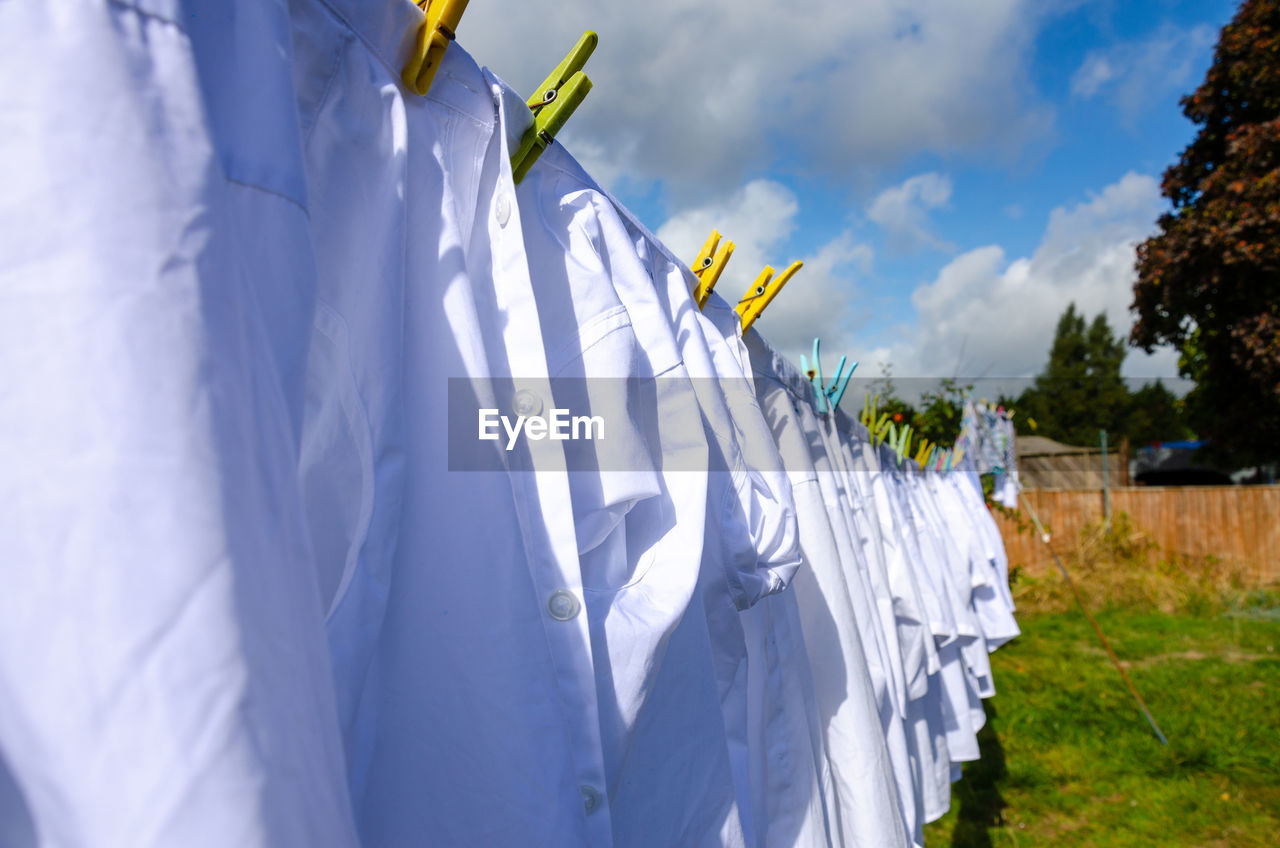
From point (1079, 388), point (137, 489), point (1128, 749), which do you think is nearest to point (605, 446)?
point (137, 489)

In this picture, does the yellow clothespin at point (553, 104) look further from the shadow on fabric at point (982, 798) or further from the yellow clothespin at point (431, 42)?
the shadow on fabric at point (982, 798)

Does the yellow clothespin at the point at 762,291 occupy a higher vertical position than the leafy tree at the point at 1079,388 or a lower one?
lower

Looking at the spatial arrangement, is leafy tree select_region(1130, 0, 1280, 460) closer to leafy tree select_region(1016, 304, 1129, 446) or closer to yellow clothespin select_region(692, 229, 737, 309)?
yellow clothespin select_region(692, 229, 737, 309)

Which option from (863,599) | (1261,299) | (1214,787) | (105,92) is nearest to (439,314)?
(105,92)

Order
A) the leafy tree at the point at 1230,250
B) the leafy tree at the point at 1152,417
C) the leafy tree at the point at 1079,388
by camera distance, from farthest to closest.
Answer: the leafy tree at the point at 1079,388 → the leafy tree at the point at 1152,417 → the leafy tree at the point at 1230,250

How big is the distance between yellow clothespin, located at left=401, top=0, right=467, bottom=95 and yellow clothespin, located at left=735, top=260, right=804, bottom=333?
822 millimetres

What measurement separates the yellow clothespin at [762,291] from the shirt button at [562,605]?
860 millimetres

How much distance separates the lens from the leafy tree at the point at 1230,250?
26.9 feet

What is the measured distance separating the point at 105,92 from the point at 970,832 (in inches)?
173

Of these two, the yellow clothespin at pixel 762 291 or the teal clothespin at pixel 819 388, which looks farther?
the teal clothespin at pixel 819 388

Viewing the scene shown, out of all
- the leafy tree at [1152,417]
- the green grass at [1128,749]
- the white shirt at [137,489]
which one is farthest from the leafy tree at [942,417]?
the leafy tree at [1152,417]

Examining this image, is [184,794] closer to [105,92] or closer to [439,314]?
[105,92]

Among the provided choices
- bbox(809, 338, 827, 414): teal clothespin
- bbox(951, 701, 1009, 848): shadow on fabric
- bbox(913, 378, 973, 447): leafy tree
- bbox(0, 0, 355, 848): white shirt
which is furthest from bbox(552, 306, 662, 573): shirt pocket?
bbox(913, 378, 973, 447): leafy tree

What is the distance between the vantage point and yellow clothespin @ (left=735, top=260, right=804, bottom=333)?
134 centimetres
